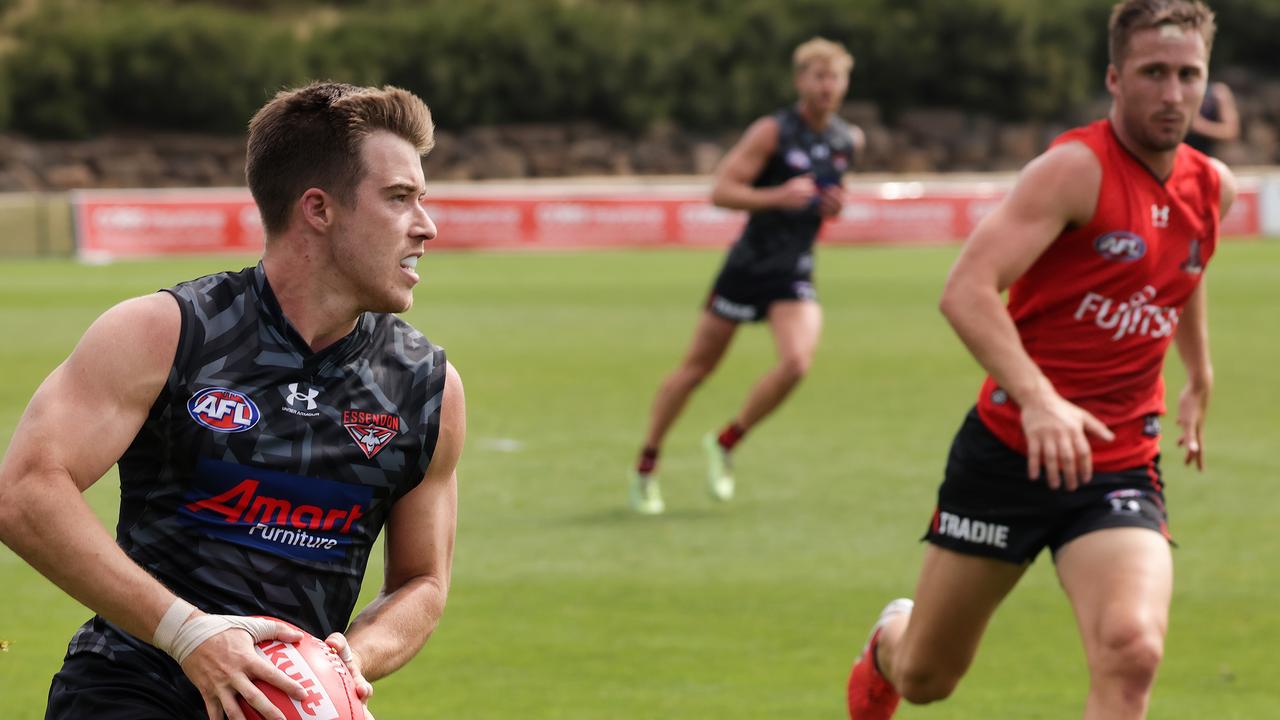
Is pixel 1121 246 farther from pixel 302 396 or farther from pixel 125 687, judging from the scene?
pixel 125 687

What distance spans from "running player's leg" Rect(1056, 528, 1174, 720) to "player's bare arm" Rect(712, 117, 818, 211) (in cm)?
555

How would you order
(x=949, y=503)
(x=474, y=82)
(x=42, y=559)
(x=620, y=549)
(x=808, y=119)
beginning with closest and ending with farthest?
(x=42, y=559), (x=949, y=503), (x=620, y=549), (x=808, y=119), (x=474, y=82)

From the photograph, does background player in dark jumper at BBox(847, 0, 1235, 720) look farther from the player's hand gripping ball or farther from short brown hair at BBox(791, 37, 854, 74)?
short brown hair at BBox(791, 37, 854, 74)

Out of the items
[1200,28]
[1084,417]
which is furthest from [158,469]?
[1200,28]

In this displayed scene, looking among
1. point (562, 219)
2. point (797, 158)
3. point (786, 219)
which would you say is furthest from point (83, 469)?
point (562, 219)

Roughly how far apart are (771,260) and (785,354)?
1.94 ft

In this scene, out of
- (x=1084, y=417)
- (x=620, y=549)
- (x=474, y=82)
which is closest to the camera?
(x=1084, y=417)

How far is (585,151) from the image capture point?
48.8 metres

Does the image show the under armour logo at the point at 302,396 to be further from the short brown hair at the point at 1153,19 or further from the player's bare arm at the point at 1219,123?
the player's bare arm at the point at 1219,123

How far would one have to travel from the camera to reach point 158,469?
12.3ft

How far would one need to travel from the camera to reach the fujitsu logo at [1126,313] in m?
5.42

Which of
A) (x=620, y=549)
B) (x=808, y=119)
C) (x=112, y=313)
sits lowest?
(x=620, y=549)

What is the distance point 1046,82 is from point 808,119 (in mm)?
41239

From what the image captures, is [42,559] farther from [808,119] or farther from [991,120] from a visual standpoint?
[991,120]
